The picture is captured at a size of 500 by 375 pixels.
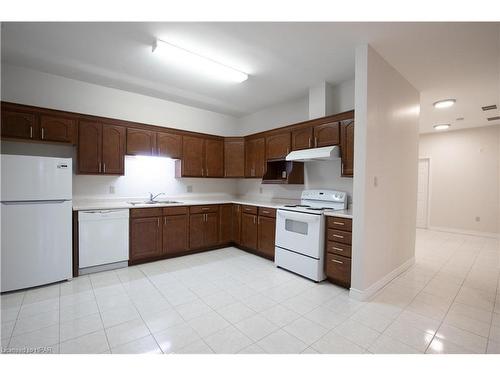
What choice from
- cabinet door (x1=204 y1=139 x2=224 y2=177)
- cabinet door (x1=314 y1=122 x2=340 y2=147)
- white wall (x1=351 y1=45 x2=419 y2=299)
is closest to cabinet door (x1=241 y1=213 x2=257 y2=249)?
cabinet door (x1=204 y1=139 x2=224 y2=177)

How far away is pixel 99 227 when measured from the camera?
3123 millimetres

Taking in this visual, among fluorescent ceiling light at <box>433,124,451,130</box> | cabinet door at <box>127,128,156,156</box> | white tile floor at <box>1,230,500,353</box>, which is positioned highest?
fluorescent ceiling light at <box>433,124,451,130</box>

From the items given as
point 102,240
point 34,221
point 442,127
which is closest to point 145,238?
point 102,240

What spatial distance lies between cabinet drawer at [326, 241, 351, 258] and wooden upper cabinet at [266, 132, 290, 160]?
64.7 inches

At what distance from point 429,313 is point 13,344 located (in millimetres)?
3510

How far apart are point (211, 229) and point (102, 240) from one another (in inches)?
65.4

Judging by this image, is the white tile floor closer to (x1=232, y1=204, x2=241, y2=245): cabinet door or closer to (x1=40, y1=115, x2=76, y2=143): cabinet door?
(x1=232, y1=204, x2=241, y2=245): cabinet door

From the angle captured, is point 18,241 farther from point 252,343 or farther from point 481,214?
point 481,214

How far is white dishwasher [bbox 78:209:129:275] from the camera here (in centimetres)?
301

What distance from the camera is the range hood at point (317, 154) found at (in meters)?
3.06

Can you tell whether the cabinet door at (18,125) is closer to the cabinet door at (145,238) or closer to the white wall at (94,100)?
the white wall at (94,100)

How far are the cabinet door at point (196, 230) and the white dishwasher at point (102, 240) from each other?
3.20 feet

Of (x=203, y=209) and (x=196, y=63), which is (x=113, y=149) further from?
(x=196, y=63)
